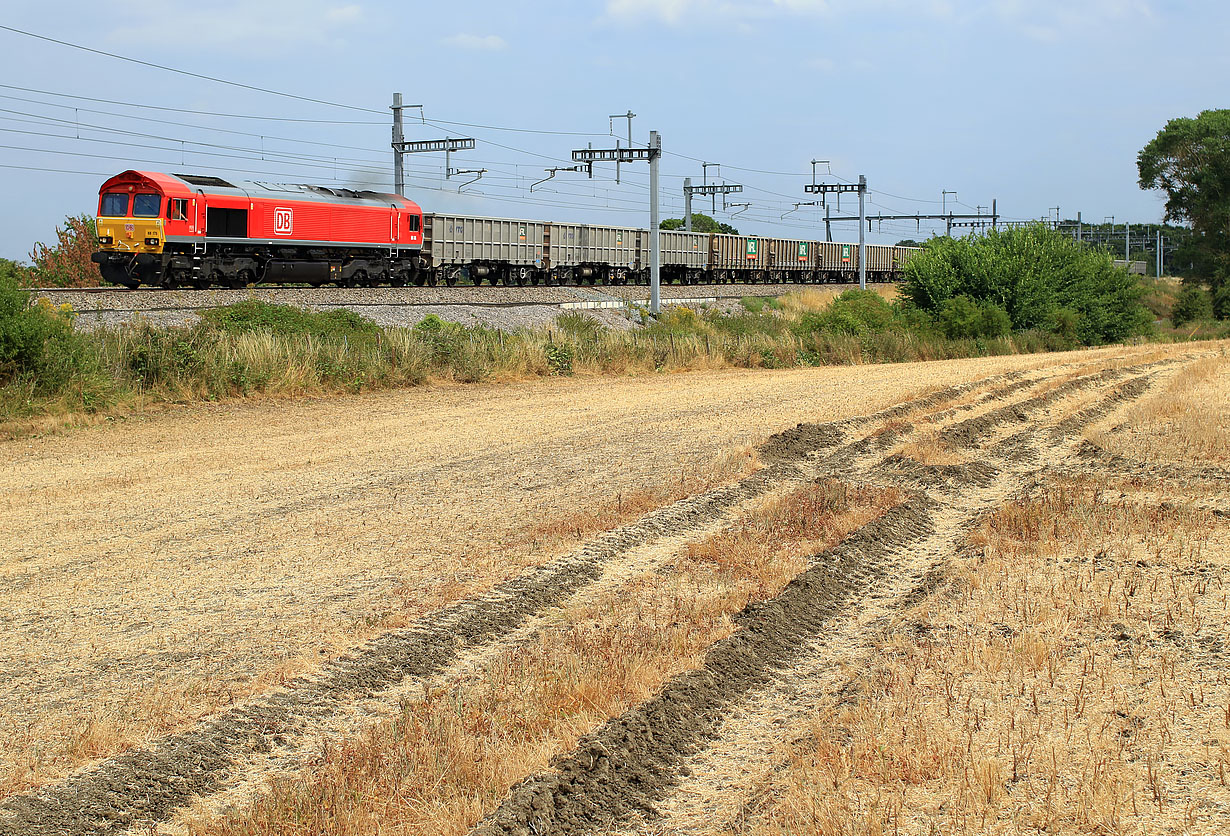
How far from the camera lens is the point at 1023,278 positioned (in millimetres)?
33375

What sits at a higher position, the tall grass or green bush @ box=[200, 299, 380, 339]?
green bush @ box=[200, 299, 380, 339]

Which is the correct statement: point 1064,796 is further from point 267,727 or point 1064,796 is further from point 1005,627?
point 267,727

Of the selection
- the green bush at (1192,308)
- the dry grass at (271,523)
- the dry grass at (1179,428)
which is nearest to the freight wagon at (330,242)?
the dry grass at (271,523)

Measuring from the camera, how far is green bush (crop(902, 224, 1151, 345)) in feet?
110

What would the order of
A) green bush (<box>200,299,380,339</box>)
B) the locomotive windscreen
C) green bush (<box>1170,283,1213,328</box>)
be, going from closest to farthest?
green bush (<box>200,299,380,339</box>) → the locomotive windscreen → green bush (<box>1170,283,1213,328</box>)

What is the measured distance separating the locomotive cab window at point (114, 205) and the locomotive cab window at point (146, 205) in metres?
0.33

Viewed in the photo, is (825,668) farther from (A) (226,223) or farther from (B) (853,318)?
(B) (853,318)

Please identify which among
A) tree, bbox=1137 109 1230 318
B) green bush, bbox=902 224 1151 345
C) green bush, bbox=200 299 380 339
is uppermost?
tree, bbox=1137 109 1230 318

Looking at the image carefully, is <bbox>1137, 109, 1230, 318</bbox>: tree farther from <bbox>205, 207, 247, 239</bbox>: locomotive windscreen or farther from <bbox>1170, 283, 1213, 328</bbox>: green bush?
<bbox>205, 207, 247, 239</bbox>: locomotive windscreen

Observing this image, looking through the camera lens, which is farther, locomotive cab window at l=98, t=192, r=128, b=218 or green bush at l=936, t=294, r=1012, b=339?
green bush at l=936, t=294, r=1012, b=339

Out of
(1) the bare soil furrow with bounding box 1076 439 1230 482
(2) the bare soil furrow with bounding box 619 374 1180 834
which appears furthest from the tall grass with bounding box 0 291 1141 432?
(1) the bare soil furrow with bounding box 1076 439 1230 482

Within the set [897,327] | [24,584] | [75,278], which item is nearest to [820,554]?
[24,584]

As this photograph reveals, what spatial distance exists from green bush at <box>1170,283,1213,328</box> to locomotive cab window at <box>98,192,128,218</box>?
166 feet

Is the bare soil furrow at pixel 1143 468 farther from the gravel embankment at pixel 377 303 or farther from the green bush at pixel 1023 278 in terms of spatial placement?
the green bush at pixel 1023 278
